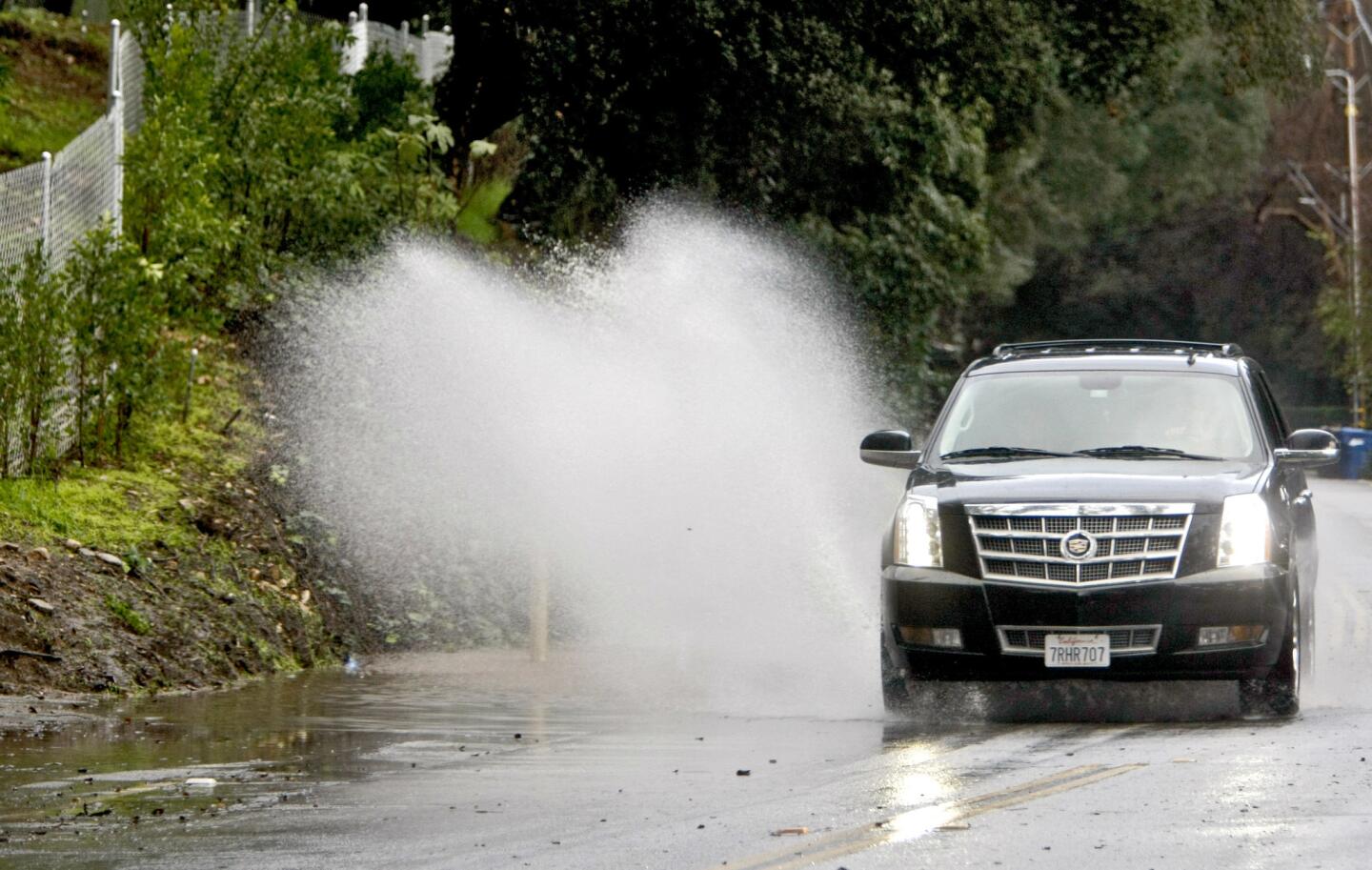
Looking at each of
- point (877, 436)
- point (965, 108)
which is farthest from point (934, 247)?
point (877, 436)

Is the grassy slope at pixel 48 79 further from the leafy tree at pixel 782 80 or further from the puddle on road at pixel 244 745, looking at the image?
the puddle on road at pixel 244 745

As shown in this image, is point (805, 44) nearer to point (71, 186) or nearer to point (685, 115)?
point (685, 115)

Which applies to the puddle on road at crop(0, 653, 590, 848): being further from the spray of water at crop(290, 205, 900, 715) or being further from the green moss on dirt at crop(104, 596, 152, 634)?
the spray of water at crop(290, 205, 900, 715)

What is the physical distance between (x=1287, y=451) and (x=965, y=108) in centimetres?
1498

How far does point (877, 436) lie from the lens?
1300 cm

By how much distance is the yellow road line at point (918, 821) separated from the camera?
7680 millimetres

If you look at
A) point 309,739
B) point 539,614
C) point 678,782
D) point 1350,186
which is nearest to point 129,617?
point 309,739

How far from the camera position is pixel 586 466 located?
18.8m

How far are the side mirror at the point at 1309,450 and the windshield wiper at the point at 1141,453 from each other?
1.40ft

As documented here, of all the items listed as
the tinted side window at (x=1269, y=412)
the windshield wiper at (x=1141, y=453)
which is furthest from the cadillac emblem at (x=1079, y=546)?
the tinted side window at (x=1269, y=412)

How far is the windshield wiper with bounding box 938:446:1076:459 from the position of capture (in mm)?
12484

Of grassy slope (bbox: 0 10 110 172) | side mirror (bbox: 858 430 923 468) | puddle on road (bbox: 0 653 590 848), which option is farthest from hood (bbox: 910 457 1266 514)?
grassy slope (bbox: 0 10 110 172)

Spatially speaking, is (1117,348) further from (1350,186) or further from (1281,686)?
(1350,186)

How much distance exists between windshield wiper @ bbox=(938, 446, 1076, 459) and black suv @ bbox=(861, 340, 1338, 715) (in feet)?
0.06
